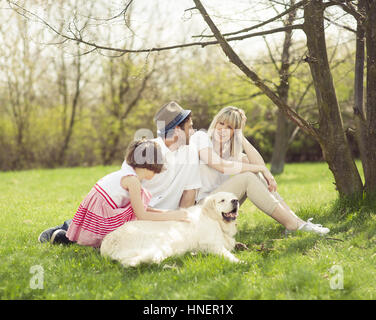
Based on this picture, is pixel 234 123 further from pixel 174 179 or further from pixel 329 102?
pixel 329 102

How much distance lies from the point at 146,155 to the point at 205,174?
3.29 feet

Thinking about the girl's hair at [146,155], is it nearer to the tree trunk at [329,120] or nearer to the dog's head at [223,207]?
the dog's head at [223,207]

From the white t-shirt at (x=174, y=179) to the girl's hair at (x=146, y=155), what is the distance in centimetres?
49

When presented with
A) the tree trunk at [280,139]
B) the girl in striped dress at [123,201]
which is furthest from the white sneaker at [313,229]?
the tree trunk at [280,139]

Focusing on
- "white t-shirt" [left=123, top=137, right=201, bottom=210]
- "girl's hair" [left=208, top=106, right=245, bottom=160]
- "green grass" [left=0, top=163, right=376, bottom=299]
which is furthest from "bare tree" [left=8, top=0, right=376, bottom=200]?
"white t-shirt" [left=123, top=137, right=201, bottom=210]

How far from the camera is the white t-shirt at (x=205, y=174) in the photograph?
4547mm

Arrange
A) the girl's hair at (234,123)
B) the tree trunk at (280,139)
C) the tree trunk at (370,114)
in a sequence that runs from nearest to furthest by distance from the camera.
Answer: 1. the girl's hair at (234,123)
2. the tree trunk at (370,114)
3. the tree trunk at (280,139)

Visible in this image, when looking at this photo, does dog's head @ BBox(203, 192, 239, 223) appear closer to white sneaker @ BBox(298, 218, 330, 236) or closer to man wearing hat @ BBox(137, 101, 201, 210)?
man wearing hat @ BBox(137, 101, 201, 210)

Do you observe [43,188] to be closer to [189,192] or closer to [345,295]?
[189,192]

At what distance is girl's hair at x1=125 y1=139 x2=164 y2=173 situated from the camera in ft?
12.5

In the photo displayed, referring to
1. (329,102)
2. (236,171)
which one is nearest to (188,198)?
(236,171)

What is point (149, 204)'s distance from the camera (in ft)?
14.3

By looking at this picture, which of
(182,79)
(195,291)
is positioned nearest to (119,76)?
(182,79)

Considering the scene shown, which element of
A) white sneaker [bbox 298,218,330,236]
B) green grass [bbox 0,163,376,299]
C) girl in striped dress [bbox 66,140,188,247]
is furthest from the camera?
white sneaker [bbox 298,218,330,236]
